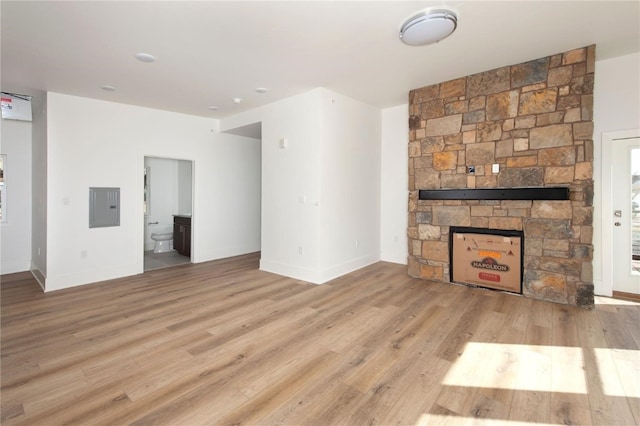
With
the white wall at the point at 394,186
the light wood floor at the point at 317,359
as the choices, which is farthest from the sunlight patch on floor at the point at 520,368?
the white wall at the point at 394,186

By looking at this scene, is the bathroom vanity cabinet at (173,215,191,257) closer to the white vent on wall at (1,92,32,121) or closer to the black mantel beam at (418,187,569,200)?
the white vent on wall at (1,92,32,121)

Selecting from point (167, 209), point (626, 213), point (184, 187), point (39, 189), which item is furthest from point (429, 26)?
point (167, 209)

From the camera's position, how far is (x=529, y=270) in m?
3.61

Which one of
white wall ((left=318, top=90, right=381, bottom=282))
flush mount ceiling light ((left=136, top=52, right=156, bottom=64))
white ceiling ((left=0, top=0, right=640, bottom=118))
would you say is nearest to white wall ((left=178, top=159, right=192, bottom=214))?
white ceiling ((left=0, top=0, right=640, bottom=118))

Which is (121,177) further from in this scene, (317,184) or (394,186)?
(394,186)

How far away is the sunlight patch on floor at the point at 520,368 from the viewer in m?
2.01

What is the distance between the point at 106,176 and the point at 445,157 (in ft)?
16.9

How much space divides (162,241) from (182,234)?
2.42 feet

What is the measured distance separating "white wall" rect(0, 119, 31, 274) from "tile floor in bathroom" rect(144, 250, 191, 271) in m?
1.87

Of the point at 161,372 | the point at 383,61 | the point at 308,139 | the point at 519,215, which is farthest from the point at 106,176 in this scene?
the point at 519,215

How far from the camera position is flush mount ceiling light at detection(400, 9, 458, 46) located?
236 centimetres

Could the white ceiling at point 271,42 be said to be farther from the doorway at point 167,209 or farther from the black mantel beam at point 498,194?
the doorway at point 167,209

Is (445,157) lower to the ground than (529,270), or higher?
higher

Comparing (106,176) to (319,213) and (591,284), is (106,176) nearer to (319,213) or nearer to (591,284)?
(319,213)
